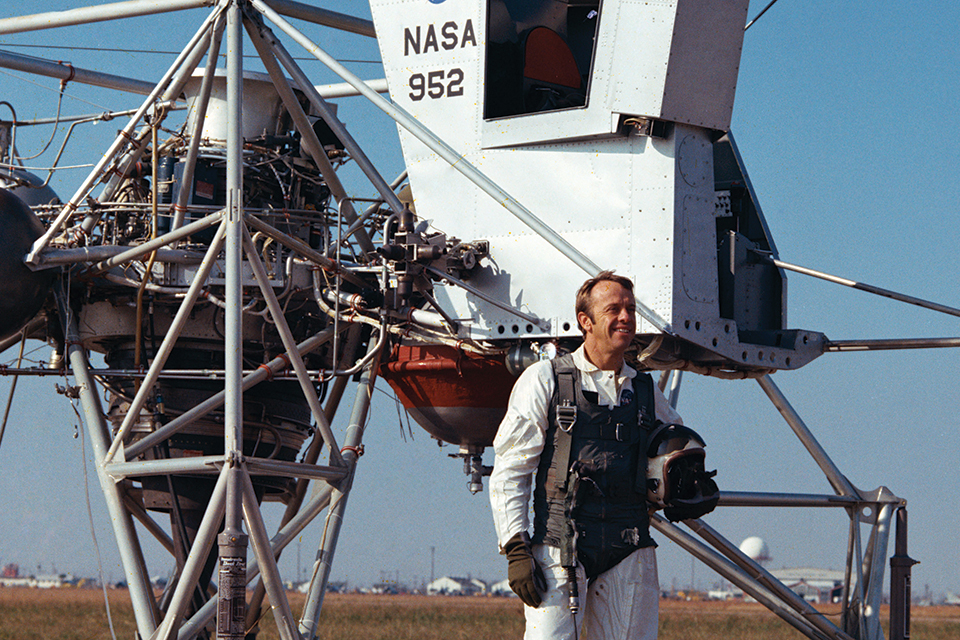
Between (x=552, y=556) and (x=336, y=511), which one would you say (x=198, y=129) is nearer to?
(x=336, y=511)

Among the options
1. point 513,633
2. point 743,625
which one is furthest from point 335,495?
point 743,625

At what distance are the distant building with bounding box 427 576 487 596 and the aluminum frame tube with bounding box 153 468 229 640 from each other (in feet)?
227

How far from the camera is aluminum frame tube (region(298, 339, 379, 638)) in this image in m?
12.7

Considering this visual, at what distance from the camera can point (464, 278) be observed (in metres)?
11.5

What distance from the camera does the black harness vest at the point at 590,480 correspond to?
6438 mm

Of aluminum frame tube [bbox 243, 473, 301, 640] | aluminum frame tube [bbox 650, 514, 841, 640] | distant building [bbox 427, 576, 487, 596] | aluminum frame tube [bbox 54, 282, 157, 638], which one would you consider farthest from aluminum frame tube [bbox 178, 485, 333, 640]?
distant building [bbox 427, 576, 487, 596]

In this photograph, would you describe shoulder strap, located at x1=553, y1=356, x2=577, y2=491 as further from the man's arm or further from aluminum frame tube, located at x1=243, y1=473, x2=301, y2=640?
aluminum frame tube, located at x1=243, y1=473, x2=301, y2=640

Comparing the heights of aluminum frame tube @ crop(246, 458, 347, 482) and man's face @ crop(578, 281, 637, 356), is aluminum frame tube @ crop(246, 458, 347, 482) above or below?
below

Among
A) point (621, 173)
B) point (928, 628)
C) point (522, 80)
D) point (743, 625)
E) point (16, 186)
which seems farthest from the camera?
point (928, 628)

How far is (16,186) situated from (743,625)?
29134 mm

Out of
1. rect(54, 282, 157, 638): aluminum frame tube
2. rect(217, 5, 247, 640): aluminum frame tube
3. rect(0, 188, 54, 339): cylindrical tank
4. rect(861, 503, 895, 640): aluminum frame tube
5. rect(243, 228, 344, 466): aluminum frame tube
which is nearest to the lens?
rect(217, 5, 247, 640): aluminum frame tube

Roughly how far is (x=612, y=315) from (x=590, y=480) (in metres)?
0.91

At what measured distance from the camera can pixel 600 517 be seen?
651cm

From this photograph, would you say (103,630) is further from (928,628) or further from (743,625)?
(928,628)
